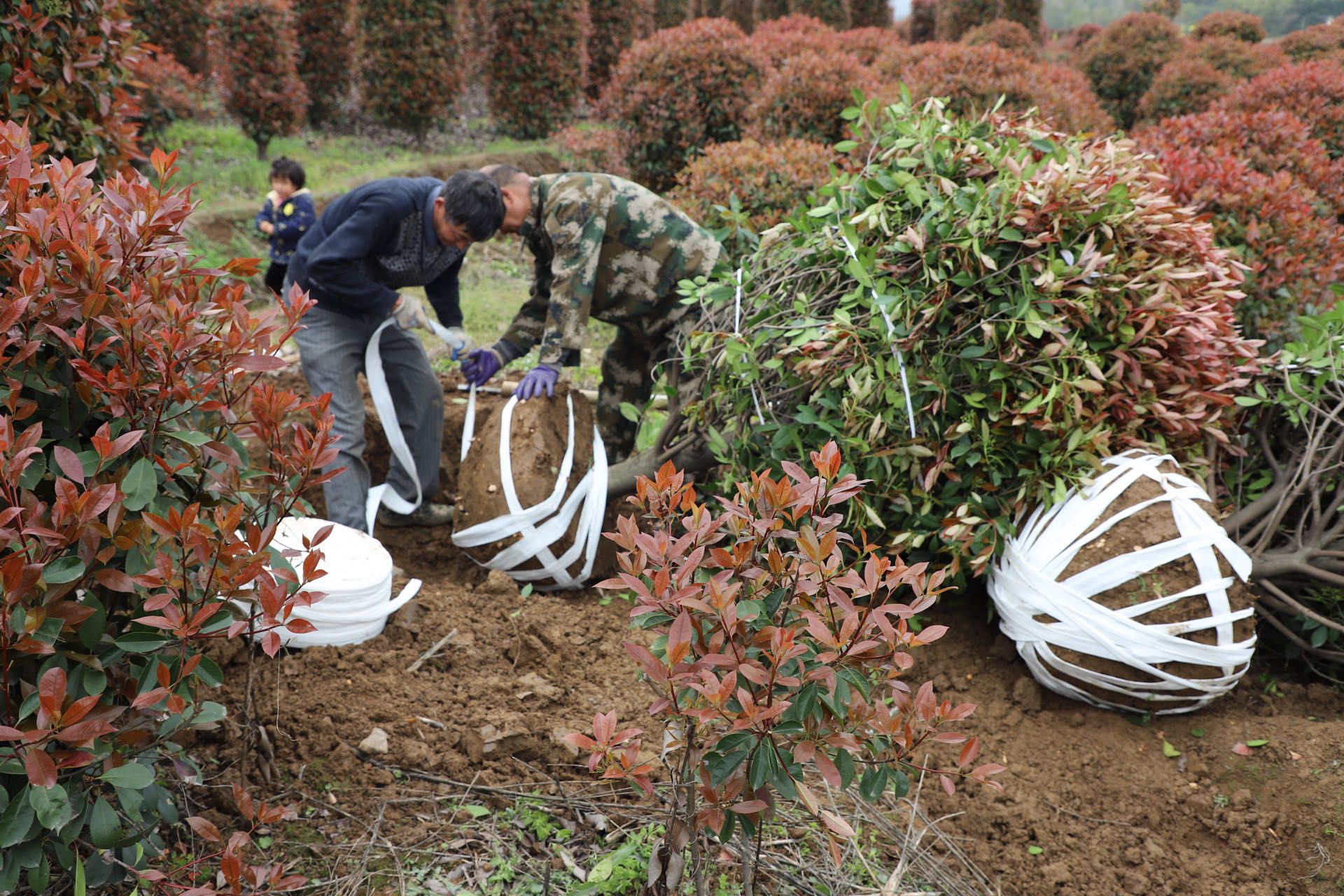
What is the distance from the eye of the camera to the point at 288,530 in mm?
2953

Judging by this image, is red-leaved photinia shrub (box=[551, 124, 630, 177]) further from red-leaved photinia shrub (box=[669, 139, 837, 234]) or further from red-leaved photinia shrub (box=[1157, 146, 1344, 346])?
red-leaved photinia shrub (box=[1157, 146, 1344, 346])

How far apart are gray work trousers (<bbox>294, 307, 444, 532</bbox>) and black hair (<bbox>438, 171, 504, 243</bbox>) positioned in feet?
2.17

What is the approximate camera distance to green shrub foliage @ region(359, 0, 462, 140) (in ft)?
34.5

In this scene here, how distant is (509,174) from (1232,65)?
9506 mm

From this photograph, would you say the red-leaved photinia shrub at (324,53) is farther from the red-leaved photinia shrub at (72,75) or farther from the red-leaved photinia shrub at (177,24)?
the red-leaved photinia shrub at (72,75)

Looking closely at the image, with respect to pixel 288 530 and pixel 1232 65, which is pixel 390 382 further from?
pixel 1232 65

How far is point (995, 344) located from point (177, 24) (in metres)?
11.7

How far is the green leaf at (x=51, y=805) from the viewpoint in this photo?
1356 mm

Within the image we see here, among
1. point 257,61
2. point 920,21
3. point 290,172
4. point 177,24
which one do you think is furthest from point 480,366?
point 920,21

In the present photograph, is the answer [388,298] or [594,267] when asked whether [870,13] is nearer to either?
[594,267]

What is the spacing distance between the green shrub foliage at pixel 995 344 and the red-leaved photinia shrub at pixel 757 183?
221cm

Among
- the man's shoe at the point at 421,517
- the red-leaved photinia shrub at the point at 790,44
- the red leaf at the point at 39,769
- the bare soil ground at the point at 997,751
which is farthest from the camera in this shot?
the red-leaved photinia shrub at the point at 790,44

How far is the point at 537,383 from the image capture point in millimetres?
3623

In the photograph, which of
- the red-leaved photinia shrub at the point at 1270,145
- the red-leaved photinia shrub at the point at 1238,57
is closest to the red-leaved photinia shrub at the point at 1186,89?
the red-leaved photinia shrub at the point at 1238,57
